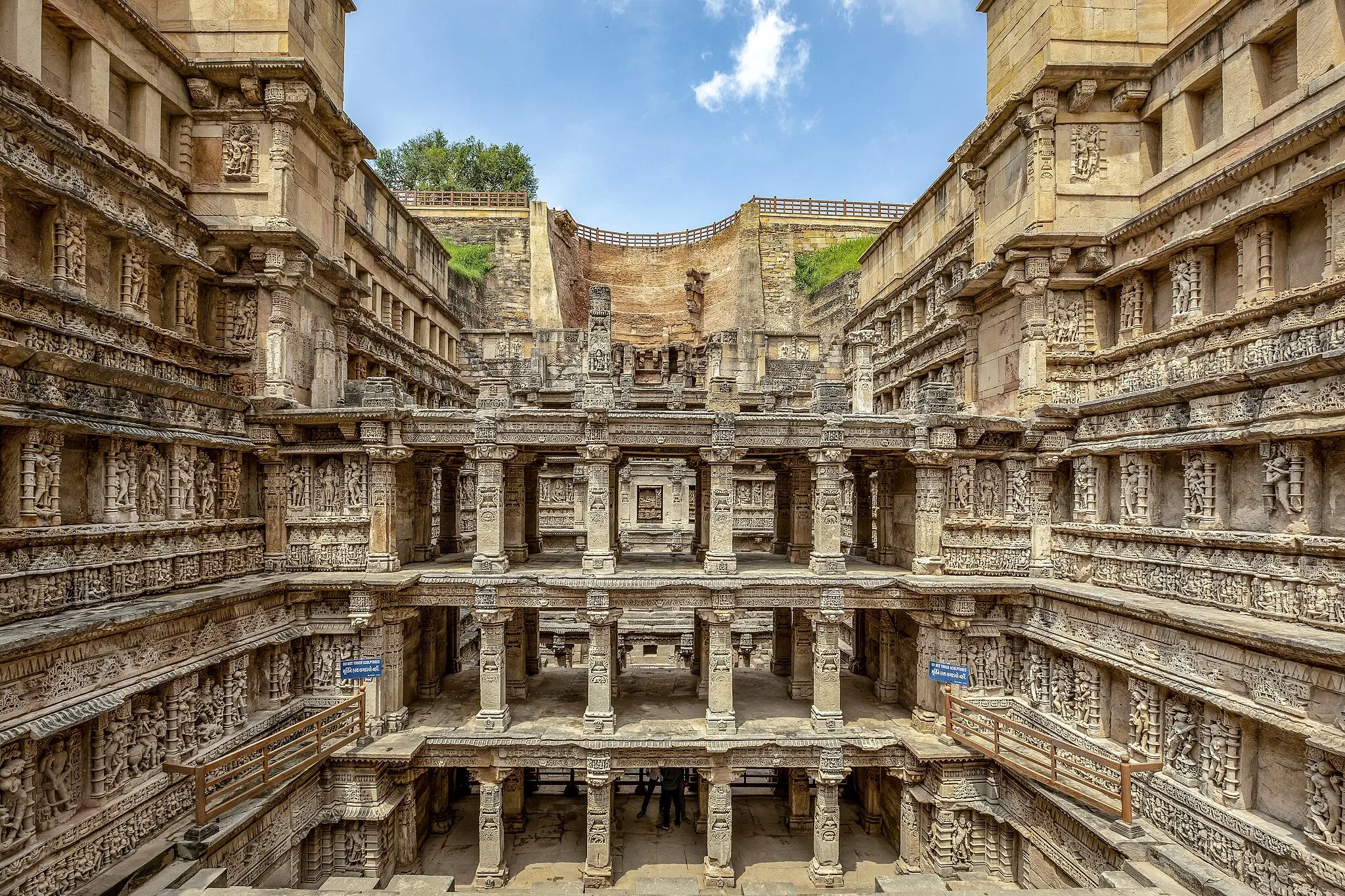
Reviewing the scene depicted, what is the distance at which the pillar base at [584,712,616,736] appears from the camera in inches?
419

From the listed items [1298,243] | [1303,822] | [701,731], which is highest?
[1298,243]

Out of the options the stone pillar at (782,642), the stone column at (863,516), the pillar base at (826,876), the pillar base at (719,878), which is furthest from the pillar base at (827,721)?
the stone column at (863,516)

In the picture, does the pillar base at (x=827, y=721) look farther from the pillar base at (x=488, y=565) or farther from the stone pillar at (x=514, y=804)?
the pillar base at (x=488, y=565)

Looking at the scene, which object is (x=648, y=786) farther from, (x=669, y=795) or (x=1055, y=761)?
(x=1055, y=761)

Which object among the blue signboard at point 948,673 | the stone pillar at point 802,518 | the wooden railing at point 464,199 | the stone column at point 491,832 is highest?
the wooden railing at point 464,199

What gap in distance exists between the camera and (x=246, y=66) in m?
10.4

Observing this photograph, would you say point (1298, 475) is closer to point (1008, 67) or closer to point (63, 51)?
point (1008, 67)

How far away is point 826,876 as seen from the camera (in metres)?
10.5

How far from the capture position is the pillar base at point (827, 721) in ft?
35.9

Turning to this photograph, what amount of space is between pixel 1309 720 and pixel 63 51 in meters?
17.5

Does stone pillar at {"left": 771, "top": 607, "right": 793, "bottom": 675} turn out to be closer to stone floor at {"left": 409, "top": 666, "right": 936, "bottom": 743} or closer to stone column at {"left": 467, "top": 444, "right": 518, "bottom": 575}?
stone floor at {"left": 409, "top": 666, "right": 936, "bottom": 743}

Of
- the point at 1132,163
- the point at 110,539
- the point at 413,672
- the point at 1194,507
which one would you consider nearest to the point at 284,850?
the point at 413,672

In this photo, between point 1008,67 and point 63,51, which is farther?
point 1008,67

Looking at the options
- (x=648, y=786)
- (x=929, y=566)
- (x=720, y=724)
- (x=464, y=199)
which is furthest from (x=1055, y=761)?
(x=464, y=199)
